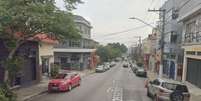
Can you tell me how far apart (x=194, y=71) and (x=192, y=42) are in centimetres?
282

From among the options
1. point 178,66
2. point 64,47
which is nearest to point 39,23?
point 178,66

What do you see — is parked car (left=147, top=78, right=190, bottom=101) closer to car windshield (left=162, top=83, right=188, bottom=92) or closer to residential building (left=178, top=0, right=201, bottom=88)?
car windshield (left=162, top=83, right=188, bottom=92)

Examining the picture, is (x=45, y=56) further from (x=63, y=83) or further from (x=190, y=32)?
(x=190, y=32)

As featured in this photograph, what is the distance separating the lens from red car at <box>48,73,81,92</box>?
71.6ft

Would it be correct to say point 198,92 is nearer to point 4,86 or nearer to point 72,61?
point 4,86

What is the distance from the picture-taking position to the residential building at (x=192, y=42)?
85.1ft

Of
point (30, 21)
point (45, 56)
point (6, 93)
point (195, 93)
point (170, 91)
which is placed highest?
point (30, 21)

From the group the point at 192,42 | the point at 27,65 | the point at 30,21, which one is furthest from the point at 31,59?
the point at 192,42

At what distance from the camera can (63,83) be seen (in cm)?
2205

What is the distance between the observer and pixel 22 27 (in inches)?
659

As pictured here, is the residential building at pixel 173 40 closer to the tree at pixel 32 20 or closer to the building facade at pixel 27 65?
the building facade at pixel 27 65

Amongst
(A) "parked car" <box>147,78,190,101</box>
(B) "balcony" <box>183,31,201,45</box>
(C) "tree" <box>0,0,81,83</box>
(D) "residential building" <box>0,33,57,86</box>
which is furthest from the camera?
(B) "balcony" <box>183,31,201,45</box>

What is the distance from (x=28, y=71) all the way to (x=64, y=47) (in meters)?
28.8

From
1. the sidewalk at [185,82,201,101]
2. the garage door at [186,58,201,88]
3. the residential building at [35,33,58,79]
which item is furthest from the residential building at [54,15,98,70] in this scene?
the sidewalk at [185,82,201,101]
